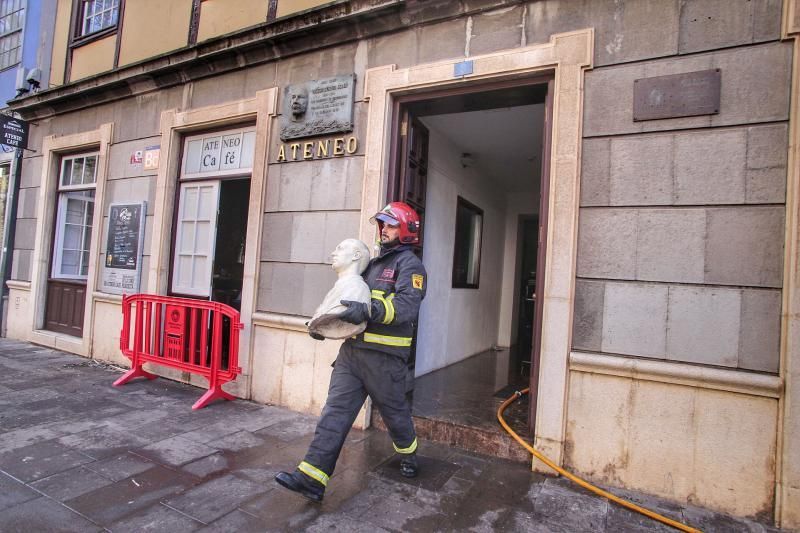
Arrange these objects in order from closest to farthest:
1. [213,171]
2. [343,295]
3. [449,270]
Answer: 1. [343,295]
2. [213,171]
3. [449,270]

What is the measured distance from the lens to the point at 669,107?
11.2 feet

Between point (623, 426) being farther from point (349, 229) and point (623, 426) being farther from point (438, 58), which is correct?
point (438, 58)

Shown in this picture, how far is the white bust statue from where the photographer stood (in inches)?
117

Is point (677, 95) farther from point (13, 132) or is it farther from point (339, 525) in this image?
point (13, 132)

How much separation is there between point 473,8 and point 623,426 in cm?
373

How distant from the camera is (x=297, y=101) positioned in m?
5.06

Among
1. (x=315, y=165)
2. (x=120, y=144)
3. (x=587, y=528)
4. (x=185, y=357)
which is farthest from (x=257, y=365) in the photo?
(x=120, y=144)

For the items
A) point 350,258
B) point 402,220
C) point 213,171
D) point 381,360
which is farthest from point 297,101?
point 381,360

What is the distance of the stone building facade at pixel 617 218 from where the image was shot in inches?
122

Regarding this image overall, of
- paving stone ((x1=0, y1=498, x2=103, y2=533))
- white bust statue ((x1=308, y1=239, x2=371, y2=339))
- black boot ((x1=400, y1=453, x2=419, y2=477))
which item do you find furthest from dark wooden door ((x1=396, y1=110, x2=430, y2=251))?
paving stone ((x1=0, y1=498, x2=103, y2=533))

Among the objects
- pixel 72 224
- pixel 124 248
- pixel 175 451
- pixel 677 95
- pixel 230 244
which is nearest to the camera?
pixel 677 95

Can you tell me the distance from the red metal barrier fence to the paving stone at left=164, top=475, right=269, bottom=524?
1821 mm

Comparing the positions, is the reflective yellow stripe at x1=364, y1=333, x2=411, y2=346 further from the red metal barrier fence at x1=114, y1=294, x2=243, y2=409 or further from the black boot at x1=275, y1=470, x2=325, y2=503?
the red metal barrier fence at x1=114, y1=294, x2=243, y2=409

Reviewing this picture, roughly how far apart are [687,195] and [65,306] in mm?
8748
